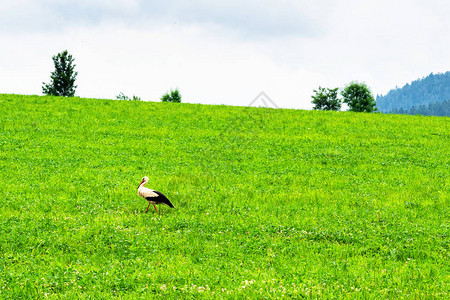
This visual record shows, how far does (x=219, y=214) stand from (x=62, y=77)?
7961 cm

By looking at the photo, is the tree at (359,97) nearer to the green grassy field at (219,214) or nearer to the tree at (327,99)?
the tree at (327,99)

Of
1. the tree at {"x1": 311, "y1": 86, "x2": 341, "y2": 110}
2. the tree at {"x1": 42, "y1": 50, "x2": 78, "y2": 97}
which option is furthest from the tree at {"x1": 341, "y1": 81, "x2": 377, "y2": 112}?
the tree at {"x1": 42, "y1": 50, "x2": 78, "y2": 97}

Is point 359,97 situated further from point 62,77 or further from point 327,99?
point 62,77

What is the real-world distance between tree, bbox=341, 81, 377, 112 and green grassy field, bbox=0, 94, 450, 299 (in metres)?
65.7

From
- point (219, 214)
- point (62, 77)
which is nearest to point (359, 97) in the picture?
point (62, 77)

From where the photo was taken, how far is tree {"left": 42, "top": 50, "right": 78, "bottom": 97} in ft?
268

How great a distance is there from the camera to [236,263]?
8.82 meters

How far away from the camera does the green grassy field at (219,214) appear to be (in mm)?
7969

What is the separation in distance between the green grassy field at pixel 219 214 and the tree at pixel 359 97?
2585 inches

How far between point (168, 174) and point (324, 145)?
10.8 meters

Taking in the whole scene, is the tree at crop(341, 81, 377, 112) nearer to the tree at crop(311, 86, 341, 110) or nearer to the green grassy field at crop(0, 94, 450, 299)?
the tree at crop(311, 86, 341, 110)

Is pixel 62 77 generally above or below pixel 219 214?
above

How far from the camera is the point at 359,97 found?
89.0 metres

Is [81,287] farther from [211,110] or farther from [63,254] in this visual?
[211,110]
